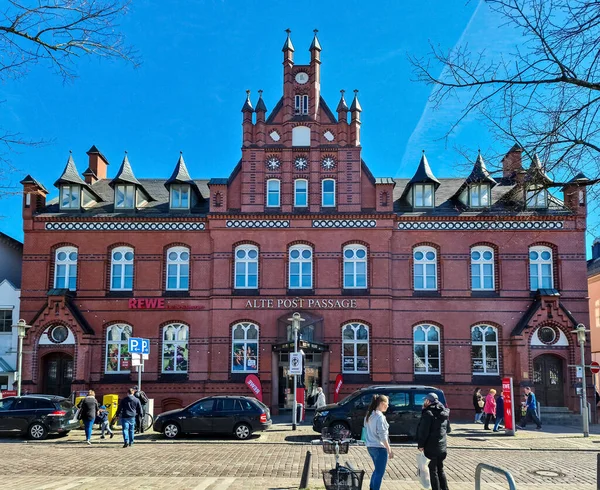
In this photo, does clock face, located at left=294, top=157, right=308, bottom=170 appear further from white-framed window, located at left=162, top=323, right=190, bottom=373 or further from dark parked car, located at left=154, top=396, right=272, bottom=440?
dark parked car, located at left=154, top=396, right=272, bottom=440

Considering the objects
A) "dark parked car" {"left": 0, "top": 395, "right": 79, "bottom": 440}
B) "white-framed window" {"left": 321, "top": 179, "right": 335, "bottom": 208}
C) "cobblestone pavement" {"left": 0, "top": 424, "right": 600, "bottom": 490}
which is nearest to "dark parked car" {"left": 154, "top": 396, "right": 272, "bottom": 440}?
"cobblestone pavement" {"left": 0, "top": 424, "right": 600, "bottom": 490}

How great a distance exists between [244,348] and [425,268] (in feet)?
30.3

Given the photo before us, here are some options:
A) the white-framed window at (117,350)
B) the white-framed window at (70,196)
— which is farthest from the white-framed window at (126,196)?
the white-framed window at (117,350)

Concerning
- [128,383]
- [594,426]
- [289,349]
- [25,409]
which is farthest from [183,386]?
[594,426]

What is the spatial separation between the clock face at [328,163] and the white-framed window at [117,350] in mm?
11895

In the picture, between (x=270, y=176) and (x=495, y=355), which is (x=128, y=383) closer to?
(x=270, y=176)

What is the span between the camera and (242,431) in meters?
20.9

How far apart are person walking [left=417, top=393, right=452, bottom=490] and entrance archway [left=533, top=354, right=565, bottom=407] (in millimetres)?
20174

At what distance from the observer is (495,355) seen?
29.2 meters

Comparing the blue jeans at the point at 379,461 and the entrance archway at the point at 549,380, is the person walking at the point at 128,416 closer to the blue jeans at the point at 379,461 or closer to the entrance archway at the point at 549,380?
the blue jeans at the point at 379,461

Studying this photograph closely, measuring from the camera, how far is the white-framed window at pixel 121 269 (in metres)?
30.3

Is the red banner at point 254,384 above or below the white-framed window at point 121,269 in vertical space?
below

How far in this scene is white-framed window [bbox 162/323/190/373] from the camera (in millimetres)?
29656

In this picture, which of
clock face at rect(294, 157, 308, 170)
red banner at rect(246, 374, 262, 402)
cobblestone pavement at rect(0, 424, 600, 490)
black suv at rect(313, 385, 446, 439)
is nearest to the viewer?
cobblestone pavement at rect(0, 424, 600, 490)
